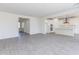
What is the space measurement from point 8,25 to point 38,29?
15.3 feet

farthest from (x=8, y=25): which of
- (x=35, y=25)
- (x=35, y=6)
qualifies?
(x=35, y=25)

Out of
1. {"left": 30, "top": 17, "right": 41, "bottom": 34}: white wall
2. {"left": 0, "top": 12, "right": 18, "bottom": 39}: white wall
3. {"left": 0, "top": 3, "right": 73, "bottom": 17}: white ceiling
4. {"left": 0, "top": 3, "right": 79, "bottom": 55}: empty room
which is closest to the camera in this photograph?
{"left": 0, "top": 3, "right": 79, "bottom": 55}: empty room

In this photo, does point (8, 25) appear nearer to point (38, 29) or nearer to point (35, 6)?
point (35, 6)

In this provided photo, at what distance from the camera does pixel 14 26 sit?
27.0ft

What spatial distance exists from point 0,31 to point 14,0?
4.45m

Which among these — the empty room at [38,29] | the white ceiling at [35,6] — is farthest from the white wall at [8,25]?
the white ceiling at [35,6]

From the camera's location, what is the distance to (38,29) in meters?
11.6

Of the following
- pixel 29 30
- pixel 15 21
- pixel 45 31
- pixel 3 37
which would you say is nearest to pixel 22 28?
pixel 29 30

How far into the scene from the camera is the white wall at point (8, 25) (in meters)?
7.14

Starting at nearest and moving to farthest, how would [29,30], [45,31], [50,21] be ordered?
[29,30] < [45,31] < [50,21]

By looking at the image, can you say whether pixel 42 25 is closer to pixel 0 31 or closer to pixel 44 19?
pixel 44 19

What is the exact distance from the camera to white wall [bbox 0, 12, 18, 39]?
23.4ft

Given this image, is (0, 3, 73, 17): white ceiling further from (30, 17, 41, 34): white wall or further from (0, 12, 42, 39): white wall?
(30, 17, 41, 34): white wall

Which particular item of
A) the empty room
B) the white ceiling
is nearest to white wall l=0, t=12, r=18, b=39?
the empty room
